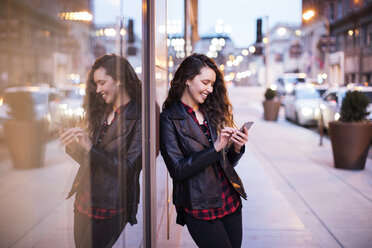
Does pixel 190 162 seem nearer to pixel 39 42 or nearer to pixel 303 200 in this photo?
pixel 39 42

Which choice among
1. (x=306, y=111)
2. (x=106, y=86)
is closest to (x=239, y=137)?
(x=106, y=86)

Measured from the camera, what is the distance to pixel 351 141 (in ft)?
27.8

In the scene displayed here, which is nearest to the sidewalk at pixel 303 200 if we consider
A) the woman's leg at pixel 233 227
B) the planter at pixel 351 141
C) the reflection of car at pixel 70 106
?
the planter at pixel 351 141

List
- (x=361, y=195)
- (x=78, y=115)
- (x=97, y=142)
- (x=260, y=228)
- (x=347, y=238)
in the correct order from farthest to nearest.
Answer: (x=361, y=195)
(x=260, y=228)
(x=347, y=238)
(x=97, y=142)
(x=78, y=115)

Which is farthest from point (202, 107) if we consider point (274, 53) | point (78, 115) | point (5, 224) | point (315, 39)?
point (274, 53)

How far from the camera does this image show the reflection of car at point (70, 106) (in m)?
1.49

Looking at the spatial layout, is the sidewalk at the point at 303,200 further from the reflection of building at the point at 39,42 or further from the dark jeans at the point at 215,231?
the reflection of building at the point at 39,42

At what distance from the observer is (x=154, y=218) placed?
2980mm

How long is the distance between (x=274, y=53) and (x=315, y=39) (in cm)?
3470

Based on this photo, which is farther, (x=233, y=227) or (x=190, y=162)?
(x=233, y=227)

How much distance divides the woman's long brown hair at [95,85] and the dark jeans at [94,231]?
0.49 meters

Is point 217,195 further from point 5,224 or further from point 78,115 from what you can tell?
point 5,224

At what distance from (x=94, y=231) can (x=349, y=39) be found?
43195 millimetres

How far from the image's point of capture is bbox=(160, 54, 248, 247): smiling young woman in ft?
8.38
